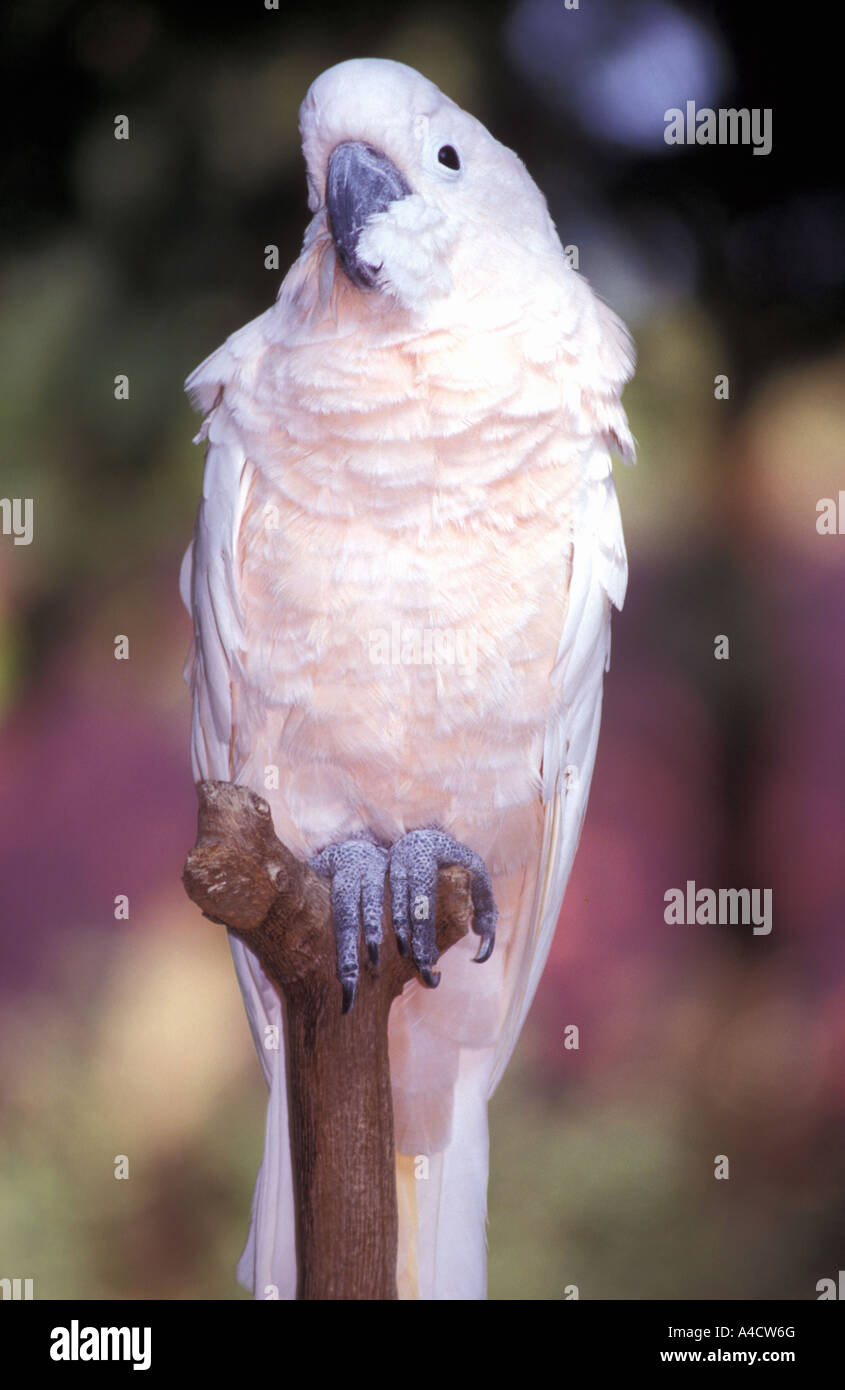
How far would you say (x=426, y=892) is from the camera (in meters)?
1.43

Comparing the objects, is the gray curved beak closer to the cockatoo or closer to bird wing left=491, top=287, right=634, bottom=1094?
the cockatoo

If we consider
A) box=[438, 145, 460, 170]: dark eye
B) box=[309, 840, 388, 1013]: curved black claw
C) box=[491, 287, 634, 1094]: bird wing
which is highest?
box=[438, 145, 460, 170]: dark eye

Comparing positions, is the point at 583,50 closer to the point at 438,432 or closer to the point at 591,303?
the point at 591,303

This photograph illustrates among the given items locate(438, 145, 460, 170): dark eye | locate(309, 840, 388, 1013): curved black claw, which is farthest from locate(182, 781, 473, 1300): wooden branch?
locate(438, 145, 460, 170): dark eye

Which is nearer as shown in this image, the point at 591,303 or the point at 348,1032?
the point at 348,1032

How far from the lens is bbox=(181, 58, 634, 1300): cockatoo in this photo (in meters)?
1.48

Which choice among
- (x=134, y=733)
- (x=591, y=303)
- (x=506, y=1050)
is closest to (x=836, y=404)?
(x=591, y=303)

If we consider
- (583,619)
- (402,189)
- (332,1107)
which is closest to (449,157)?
(402,189)

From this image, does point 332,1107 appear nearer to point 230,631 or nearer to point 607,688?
point 230,631

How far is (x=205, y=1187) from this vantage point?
84.7 inches

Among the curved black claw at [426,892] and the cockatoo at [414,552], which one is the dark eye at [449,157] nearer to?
the cockatoo at [414,552]

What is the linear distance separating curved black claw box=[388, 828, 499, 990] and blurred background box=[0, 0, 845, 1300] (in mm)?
643

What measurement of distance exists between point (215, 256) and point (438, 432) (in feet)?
3.08

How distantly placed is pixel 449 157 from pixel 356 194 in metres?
0.17
